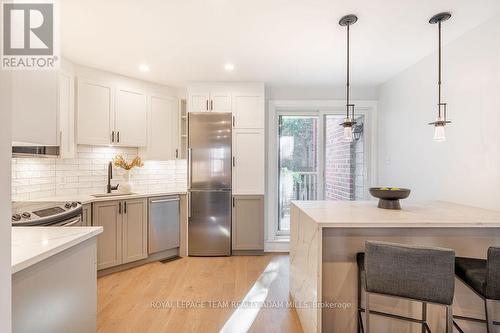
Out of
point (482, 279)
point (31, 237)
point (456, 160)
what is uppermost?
point (456, 160)

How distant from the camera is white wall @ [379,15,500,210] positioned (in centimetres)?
201

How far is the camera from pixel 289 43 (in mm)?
2445

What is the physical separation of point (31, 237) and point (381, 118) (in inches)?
162

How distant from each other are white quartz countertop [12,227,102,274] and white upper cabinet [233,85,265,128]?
248 centimetres

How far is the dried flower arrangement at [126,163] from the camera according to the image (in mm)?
3285

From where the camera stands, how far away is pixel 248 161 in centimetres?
356

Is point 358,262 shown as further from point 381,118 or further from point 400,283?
point 381,118

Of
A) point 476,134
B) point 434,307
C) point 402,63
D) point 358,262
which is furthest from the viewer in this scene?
point 402,63

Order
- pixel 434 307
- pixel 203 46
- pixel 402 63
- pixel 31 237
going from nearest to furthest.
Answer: pixel 31 237 < pixel 434 307 < pixel 203 46 < pixel 402 63

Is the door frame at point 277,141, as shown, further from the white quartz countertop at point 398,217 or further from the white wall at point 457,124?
the white quartz countertop at point 398,217

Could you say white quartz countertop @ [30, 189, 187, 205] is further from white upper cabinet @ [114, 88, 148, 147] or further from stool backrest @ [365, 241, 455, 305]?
stool backrest @ [365, 241, 455, 305]

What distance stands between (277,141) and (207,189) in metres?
1.31

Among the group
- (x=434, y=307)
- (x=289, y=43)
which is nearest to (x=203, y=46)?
(x=289, y=43)

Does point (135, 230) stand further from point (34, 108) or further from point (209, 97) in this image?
point (34, 108)
